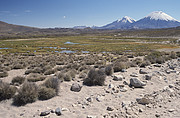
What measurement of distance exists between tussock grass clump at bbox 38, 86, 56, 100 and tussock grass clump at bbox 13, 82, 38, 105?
29 cm

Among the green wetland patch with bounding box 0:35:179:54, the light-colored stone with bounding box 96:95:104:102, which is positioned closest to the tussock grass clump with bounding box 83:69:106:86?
the light-colored stone with bounding box 96:95:104:102

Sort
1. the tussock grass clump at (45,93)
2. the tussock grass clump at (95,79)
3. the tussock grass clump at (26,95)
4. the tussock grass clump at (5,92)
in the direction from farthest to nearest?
the tussock grass clump at (95,79) → the tussock grass clump at (45,93) → the tussock grass clump at (5,92) → the tussock grass clump at (26,95)

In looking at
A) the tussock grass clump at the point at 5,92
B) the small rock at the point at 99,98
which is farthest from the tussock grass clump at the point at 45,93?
the small rock at the point at 99,98

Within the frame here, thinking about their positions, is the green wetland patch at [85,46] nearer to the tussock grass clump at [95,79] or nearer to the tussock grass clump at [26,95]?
the tussock grass clump at [95,79]

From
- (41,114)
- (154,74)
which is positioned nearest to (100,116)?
(41,114)

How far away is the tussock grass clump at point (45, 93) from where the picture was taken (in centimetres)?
626

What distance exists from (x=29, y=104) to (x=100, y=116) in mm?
3055

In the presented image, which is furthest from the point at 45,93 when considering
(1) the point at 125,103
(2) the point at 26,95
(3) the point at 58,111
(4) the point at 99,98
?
(1) the point at 125,103

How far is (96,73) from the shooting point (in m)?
8.41

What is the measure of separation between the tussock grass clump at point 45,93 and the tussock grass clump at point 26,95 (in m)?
0.29

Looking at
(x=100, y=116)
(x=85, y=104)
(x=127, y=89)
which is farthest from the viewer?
(x=127, y=89)

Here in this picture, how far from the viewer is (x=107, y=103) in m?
6.04

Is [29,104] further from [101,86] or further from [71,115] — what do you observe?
[101,86]

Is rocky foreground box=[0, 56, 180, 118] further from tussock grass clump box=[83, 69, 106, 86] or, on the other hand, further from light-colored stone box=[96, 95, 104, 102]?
tussock grass clump box=[83, 69, 106, 86]
